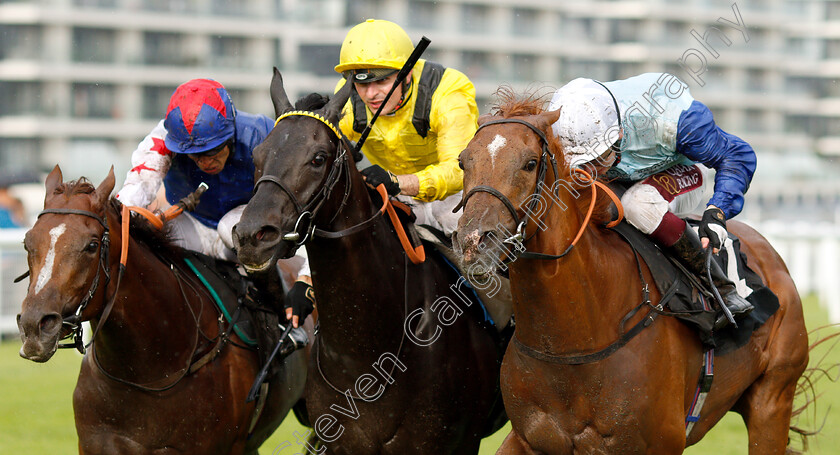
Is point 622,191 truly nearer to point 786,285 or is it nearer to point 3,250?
point 786,285

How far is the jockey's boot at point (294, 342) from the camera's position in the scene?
15.4ft

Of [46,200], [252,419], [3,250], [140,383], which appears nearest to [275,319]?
[252,419]

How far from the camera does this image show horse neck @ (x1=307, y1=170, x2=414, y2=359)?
3.84 meters

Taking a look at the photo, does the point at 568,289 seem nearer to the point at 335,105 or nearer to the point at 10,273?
the point at 335,105

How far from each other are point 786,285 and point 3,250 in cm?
873

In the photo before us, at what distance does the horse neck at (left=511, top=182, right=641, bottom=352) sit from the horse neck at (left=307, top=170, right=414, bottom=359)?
67 centimetres

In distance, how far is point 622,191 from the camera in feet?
13.4

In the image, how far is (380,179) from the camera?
13.0 feet

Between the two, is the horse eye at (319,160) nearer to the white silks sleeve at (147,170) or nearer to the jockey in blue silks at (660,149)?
the jockey in blue silks at (660,149)

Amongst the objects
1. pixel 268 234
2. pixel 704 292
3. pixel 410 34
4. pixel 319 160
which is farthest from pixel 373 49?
pixel 410 34

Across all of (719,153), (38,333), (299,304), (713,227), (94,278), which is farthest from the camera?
(299,304)

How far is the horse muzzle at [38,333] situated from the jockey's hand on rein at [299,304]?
1075 millimetres

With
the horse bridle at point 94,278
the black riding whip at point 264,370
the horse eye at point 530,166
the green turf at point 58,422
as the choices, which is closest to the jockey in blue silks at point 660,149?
the horse eye at point 530,166

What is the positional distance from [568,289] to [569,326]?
0.14 metres
